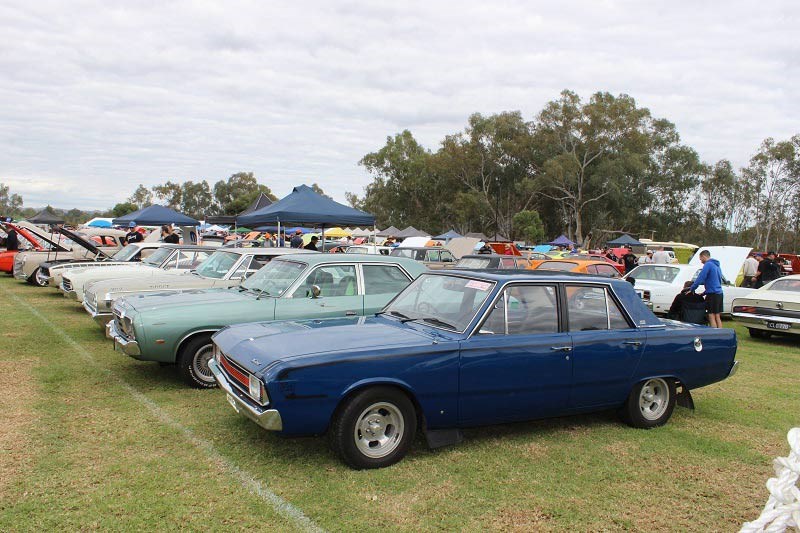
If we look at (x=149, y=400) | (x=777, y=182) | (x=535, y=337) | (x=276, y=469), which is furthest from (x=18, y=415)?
(x=777, y=182)

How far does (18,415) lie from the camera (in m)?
5.43

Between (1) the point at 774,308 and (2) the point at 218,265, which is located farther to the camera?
(1) the point at 774,308

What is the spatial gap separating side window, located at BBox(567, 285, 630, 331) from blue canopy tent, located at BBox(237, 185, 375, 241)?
10.2 meters

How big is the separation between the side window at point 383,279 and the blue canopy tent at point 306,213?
744 centimetres

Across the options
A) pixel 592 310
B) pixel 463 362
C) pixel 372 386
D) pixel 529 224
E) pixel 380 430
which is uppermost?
pixel 529 224

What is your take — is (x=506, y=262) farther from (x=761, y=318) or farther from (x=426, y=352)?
(x=426, y=352)

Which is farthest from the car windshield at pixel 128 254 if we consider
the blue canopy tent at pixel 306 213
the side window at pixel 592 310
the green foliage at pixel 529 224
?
the green foliage at pixel 529 224

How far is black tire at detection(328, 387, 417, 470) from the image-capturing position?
14.0 feet

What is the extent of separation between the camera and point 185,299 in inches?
273

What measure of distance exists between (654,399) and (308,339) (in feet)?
11.4

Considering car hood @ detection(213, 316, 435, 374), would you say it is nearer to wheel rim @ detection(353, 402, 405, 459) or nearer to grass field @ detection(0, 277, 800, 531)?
wheel rim @ detection(353, 402, 405, 459)

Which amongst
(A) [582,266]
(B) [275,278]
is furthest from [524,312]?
(A) [582,266]

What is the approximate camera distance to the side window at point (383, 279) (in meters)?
7.41

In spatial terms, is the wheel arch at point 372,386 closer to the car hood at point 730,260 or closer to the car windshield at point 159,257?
the car windshield at point 159,257
